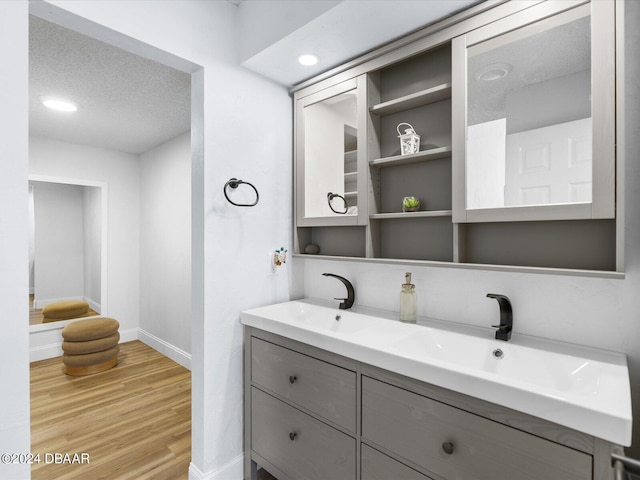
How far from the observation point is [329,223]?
6.44 feet

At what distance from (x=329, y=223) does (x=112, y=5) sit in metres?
1.42

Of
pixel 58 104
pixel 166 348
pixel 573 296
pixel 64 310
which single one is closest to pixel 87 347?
pixel 166 348

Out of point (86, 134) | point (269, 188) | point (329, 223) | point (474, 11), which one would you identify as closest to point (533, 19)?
point (474, 11)

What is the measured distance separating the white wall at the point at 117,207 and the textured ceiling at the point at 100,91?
23 centimetres

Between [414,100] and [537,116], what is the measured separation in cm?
56

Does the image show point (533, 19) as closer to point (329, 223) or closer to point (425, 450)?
point (329, 223)

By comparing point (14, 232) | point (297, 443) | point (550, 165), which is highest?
point (550, 165)

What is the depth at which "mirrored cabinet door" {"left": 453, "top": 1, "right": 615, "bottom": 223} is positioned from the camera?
1118mm

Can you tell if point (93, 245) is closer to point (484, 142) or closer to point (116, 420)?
point (116, 420)

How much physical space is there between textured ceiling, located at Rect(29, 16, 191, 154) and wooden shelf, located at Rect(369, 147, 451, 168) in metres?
1.59

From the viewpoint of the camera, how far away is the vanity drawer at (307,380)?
1381mm

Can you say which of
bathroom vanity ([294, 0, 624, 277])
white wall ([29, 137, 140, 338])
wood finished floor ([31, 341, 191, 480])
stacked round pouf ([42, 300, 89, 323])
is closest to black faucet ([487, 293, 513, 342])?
bathroom vanity ([294, 0, 624, 277])

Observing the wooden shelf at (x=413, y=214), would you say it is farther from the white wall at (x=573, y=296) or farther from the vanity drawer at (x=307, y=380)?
the vanity drawer at (x=307, y=380)

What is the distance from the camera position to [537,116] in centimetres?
127
